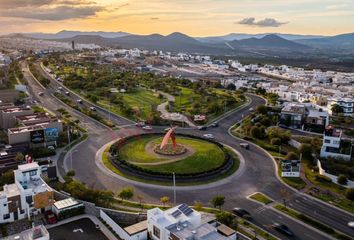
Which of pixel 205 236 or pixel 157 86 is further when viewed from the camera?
pixel 157 86

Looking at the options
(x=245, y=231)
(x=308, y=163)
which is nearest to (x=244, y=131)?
(x=308, y=163)

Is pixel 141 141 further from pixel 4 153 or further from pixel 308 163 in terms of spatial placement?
pixel 308 163

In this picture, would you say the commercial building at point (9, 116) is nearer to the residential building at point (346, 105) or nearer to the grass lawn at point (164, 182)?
the grass lawn at point (164, 182)

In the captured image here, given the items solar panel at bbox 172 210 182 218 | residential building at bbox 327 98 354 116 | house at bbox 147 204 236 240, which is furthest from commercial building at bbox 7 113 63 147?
residential building at bbox 327 98 354 116

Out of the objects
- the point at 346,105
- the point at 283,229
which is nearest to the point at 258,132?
the point at 283,229

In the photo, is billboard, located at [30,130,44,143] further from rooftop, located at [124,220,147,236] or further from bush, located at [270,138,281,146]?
bush, located at [270,138,281,146]

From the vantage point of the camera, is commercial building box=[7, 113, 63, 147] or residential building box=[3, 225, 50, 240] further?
commercial building box=[7, 113, 63, 147]

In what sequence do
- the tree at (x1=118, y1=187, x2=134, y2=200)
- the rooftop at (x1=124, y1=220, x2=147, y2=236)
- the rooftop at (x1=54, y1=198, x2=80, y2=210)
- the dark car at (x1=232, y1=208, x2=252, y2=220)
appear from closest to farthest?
1. the rooftop at (x1=124, y1=220, x2=147, y2=236)
2. the rooftop at (x1=54, y1=198, x2=80, y2=210)
3. the dark car at (x1=232, y1=208, x2=252, y2=220)
4. the tree at (x1=118, y1=187, x2=134, y2=200)
